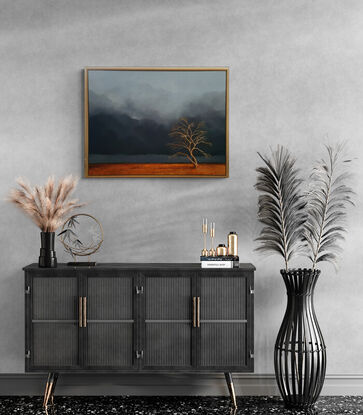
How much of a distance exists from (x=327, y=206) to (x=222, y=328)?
120cm

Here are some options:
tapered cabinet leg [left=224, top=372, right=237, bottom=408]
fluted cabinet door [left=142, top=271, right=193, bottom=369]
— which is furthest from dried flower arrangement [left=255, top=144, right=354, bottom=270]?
tapered cabinet leg [left=224, top=372, right=237, bottom=408]

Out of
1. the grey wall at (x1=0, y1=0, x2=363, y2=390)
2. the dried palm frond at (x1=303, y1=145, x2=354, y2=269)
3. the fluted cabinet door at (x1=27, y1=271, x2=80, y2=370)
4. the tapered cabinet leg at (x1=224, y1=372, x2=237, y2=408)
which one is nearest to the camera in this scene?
the fluted cabinet door at (x1=27, y1=271, x2=80, y2=370)

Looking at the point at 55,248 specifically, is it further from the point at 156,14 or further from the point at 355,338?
the point at 355,338

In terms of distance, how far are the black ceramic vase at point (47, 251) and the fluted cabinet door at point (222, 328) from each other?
3.35ft

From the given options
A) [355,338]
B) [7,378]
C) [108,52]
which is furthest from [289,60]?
[7,378]

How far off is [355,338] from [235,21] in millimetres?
2543

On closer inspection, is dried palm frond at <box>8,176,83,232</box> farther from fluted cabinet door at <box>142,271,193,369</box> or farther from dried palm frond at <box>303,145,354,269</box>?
dried palm frond at <box>303,145,354,269</box>

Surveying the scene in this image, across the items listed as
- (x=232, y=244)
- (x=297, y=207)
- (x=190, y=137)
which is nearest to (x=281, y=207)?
(x=297, y=207)

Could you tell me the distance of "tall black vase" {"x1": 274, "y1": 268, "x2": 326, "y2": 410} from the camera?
354 cm

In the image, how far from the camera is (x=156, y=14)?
3957 mm

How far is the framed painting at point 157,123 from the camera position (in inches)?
155

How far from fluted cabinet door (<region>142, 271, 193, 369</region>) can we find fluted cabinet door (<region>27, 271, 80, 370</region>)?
0.48 metres

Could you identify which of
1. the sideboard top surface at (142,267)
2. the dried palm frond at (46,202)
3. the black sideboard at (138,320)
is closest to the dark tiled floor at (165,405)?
the black sideboard at (138,320)

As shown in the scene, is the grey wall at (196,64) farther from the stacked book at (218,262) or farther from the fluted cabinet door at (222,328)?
the fluted cabinet door at (222,328)
